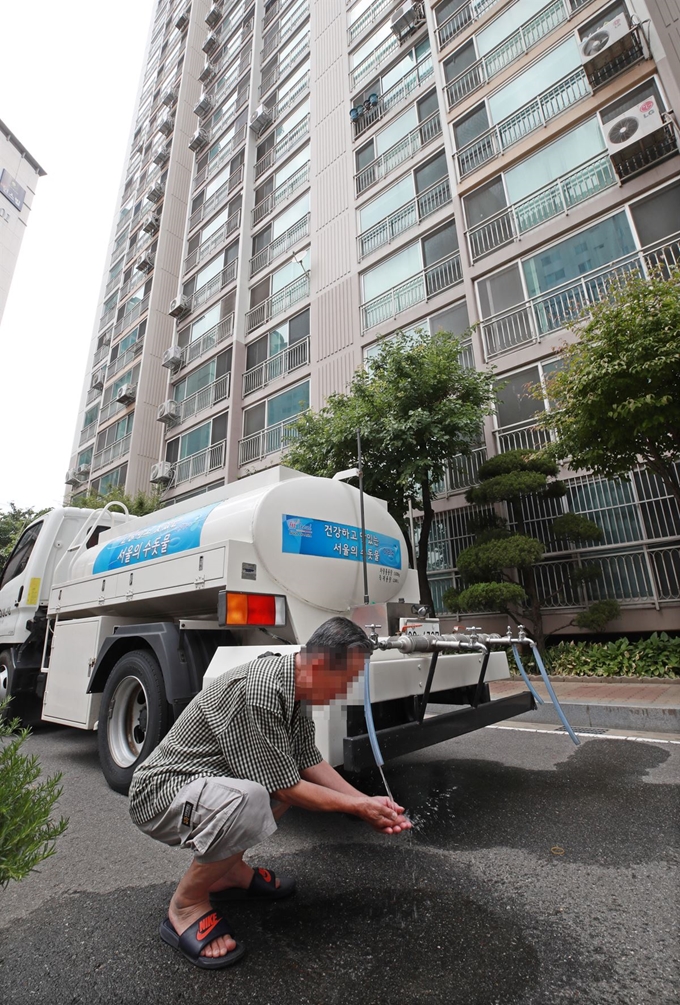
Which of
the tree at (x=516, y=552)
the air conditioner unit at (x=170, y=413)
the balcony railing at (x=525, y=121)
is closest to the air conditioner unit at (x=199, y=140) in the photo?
the air conditioner unit at (x=170, y=413)

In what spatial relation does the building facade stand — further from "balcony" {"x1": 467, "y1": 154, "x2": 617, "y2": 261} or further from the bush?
the bush

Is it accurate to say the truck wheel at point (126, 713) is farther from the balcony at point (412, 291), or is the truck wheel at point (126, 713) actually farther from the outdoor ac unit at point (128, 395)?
the outdoor ac unit at point (128, 395)

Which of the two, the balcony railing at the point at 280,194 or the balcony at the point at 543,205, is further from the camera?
the balcony railing at the point at 280,194

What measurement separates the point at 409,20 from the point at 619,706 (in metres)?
20.5

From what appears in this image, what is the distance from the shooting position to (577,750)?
13.8ft

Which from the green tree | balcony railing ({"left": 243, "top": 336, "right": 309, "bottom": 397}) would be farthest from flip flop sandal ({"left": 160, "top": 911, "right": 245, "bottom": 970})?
balcony railing ({"left": 243, "top": 336, "right": 309, "bottom": 397})

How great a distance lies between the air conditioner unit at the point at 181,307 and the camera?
2334 cm

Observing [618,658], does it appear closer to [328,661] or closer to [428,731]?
[428,731]

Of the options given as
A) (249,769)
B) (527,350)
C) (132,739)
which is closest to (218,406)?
(527,350)

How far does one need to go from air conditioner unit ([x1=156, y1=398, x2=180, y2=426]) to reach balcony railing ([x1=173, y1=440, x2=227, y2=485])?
227 cm

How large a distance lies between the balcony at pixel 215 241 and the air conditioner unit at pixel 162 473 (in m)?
10.2

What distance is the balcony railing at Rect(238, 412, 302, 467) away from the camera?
16781mm

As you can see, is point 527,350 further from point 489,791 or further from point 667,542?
point 489,791

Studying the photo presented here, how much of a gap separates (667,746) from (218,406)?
18.1 meters
